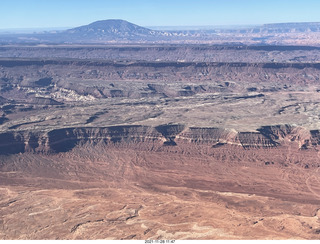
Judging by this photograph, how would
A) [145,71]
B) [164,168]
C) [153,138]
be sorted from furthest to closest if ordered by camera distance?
[145,71], [153,138], [164,168]

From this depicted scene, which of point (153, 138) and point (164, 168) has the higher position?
point (153, 138)

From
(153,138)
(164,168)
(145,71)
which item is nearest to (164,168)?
(164,168)

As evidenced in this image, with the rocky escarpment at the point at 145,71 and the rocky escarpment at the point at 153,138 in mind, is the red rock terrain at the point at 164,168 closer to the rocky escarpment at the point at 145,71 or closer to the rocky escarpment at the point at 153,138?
the rocky escarpment at the point at 153,138

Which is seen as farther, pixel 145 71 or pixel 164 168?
pixel 145 71

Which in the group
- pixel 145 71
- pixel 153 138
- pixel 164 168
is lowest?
pixel 164 168

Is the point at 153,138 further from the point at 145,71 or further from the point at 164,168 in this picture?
A: the point at 145,71

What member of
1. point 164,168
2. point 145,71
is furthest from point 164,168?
point 145,71

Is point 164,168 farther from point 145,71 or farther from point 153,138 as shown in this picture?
point 145,71

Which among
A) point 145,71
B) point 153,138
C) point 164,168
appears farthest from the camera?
point 145,71

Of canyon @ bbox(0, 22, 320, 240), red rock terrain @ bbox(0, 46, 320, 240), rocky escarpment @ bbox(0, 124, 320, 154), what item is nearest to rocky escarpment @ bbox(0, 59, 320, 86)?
canyon @ bbox(0, 22, 320, 240)

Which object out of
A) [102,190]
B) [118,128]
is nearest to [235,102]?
[118,128]
